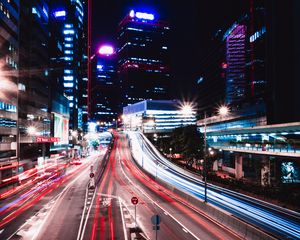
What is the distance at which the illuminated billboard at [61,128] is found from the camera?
120 meters

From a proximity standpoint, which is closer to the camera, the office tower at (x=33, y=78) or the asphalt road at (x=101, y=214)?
the asphalt road at (x=101, y=214)

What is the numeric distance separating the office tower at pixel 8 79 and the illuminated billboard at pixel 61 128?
5172 centimetres

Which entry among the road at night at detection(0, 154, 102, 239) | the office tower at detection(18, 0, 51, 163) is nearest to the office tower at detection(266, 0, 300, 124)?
the road at night at detection(0, 154, 102, 239)

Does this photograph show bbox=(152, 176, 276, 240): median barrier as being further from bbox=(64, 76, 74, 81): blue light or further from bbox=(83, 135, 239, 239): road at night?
bbox=(64, 76, 74, 81): blue light

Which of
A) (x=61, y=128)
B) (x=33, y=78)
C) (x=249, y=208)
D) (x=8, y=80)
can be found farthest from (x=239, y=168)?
(x=61, y=128)

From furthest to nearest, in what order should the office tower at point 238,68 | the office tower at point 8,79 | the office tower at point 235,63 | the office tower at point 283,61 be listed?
the office tower at point 235,63, the office tower at point 238,68, the office tower at point 283,61, the office tower at point 8,79

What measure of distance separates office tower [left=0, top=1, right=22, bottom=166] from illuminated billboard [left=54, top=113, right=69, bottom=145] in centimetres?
5172

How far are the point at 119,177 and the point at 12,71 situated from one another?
98.4 ft

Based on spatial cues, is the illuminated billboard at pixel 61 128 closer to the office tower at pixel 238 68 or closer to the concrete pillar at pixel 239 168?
the office tower at pixel 238 68

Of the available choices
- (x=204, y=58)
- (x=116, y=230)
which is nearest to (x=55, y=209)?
(x=116, y=230)

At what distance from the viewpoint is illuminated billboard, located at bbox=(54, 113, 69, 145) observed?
120000 millimetres

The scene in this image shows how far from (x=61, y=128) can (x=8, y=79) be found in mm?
67441

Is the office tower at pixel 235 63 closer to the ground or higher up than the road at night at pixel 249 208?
higher up

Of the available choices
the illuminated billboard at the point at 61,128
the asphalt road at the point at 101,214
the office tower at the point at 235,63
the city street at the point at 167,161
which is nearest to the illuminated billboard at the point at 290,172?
the city street at the point at 167,161
